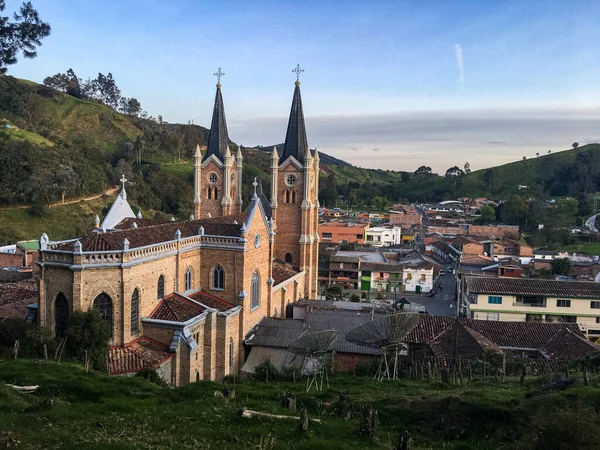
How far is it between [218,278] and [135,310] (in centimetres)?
611

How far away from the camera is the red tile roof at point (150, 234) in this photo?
65.1 feet

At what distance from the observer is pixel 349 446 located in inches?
397

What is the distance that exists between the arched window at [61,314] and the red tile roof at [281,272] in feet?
47.4

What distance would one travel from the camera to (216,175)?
37688 millimetres

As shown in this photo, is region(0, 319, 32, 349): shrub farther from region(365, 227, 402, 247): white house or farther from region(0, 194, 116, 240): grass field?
region(365, 227, 402, 247): white house

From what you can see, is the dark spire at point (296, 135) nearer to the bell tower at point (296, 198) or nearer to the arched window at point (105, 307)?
the bell tower at point (296, 198)

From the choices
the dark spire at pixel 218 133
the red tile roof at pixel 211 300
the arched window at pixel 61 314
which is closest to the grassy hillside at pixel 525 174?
the dark spire at pixel 218 133

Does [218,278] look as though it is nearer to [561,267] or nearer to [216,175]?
[216,175]

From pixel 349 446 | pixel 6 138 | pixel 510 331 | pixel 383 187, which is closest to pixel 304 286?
pixel 510 331

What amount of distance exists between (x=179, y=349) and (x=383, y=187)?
431 ft

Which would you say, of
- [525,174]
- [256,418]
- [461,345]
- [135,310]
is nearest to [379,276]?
[461,345]

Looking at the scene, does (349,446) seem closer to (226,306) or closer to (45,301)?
(45,301)

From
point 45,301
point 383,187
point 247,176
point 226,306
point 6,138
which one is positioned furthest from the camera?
point 383,187

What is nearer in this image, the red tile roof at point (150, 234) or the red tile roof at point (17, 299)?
the red tile roof at point (150, 234)
